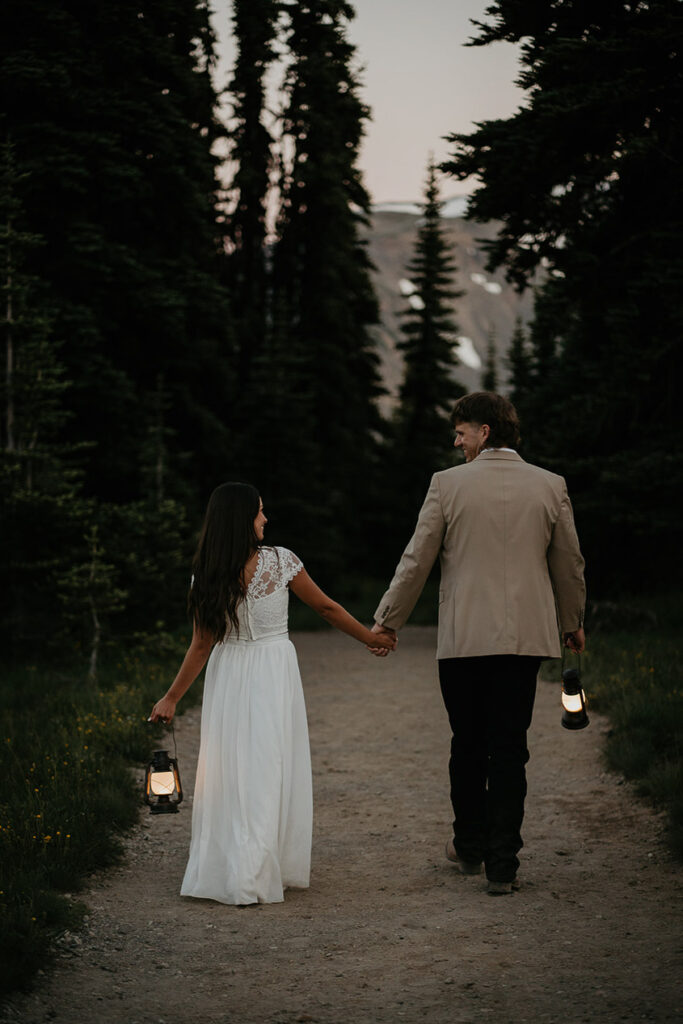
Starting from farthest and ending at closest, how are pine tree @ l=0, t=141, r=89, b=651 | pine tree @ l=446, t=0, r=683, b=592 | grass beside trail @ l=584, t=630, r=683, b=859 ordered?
pine tree @ l=0, t=141, r=89, b=651
pine tree @ l=446, t=0, r=683, b=592
grass beside trail @ l=584, t=630, r=683, b=859

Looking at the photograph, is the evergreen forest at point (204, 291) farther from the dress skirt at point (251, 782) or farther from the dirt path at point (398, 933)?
the dress skirt at point (251, 782)

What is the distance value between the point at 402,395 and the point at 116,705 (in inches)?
1031

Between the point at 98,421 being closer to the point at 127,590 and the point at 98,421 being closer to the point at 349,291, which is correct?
the point at 127,590

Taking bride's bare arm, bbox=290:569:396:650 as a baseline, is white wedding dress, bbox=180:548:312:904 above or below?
below

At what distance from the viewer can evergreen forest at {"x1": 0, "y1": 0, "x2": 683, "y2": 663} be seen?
11.7 meters

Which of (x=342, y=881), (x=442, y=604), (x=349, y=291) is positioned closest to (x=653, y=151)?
(x=442, y=604)

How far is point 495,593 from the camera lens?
5453 mm

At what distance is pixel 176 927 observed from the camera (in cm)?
511

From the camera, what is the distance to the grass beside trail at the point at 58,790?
4.87 meters

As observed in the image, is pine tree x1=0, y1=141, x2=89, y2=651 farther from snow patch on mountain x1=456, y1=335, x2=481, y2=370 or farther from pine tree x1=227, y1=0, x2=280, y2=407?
snow patch on mountain x1=456, y1=335, x2=481, y2=370

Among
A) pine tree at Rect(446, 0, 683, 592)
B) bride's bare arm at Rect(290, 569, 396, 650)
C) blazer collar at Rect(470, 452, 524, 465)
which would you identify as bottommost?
bride's bare arm at Rect(290, 569, 396, 650)

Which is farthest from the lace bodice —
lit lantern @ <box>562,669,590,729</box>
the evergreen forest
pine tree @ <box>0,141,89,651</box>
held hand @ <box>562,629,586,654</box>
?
pine tree @ <box>0,141,89,651</box>

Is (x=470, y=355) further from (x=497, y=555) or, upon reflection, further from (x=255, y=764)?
(x=255, y=764)

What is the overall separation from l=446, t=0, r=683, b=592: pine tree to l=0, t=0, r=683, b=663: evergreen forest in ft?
0.11
